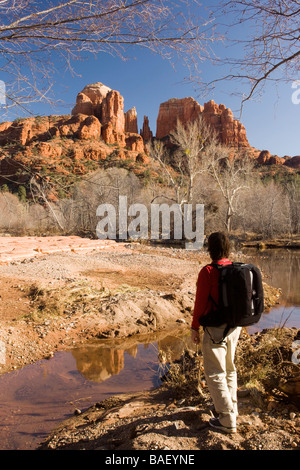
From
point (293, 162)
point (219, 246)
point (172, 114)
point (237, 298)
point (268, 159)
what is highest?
point (172, 114)

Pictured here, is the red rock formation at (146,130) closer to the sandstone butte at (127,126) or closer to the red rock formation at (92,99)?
the sandstone butte at (127,126)

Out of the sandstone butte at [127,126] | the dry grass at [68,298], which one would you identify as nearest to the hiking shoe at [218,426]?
the dry grass at [68,298]

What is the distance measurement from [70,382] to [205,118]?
306ft

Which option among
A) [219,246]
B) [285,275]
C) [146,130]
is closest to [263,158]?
[146,130]

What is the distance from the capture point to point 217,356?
2.23 m

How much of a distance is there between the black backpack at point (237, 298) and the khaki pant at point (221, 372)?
0.12 meters

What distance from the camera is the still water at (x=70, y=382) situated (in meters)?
2.82

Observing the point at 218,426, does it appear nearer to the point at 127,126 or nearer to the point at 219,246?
the point at 219,246

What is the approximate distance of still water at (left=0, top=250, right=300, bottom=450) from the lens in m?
2.82

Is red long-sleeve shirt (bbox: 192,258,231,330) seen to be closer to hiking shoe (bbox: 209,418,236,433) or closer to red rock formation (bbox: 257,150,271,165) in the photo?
hiking shoe (bbox: 209,418,236,433)

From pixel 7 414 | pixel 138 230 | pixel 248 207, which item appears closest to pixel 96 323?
pixel 7 414

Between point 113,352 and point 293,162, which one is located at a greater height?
point 293,162

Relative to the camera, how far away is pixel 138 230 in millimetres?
25891

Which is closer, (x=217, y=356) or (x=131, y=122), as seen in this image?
(x=217, y=356)
